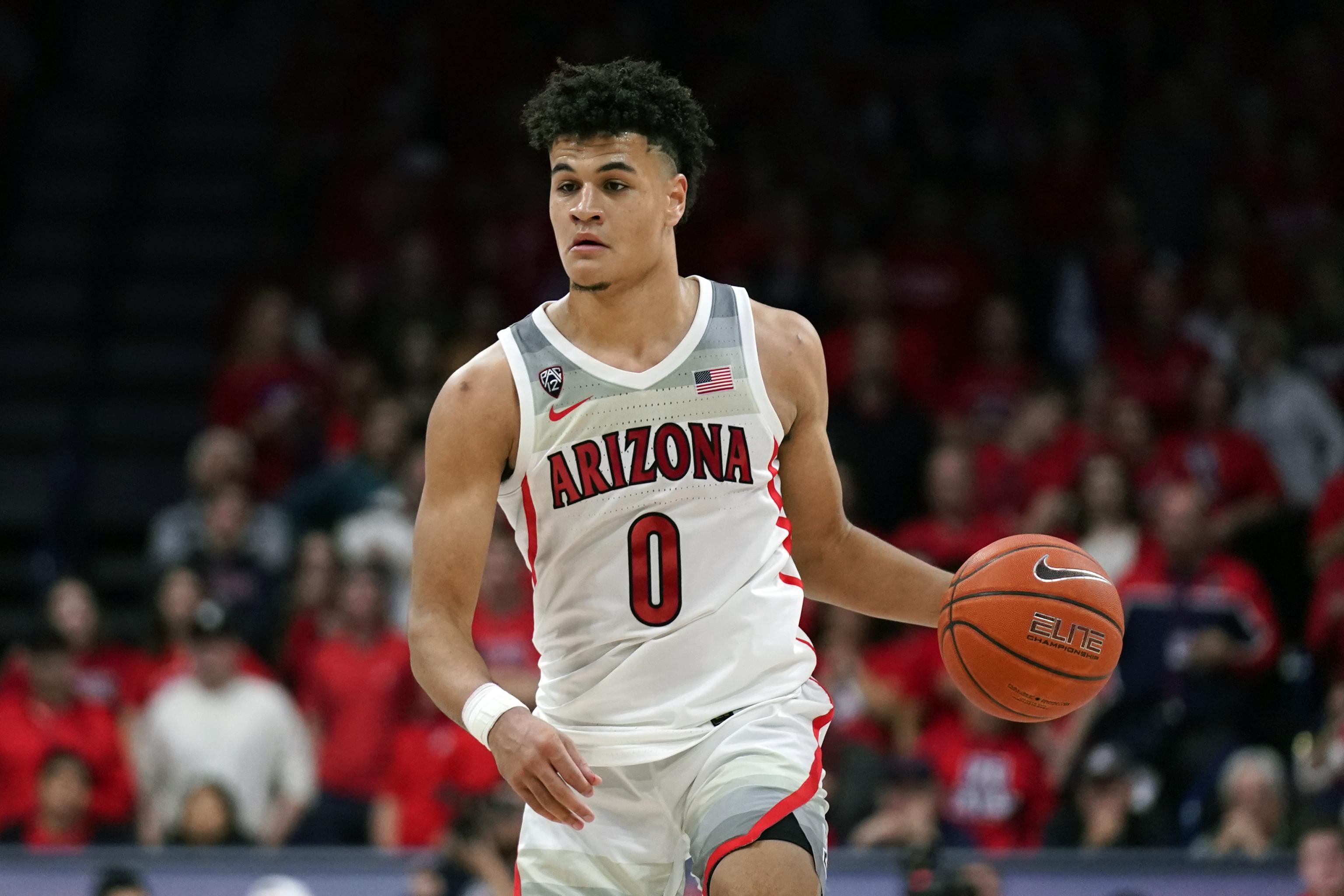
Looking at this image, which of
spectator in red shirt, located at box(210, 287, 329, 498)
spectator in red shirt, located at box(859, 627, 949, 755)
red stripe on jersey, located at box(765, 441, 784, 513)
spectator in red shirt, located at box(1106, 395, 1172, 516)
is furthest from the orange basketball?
spectator in red shirt, located at box(210, 287, 329, 498)

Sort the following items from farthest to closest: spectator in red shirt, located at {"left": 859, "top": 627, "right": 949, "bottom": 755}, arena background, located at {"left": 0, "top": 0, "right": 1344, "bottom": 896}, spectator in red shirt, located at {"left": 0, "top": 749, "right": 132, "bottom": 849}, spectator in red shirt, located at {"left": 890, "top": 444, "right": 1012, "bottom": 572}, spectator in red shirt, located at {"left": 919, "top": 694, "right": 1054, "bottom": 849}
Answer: spectator in red shirt, located at {"left": 890, "top": 444, "right": 1012, "bottom": 572}
spectator in red shirt, located at {"left": 859, "top": 627, "right": 949, "bottom": 755}
spectator in red shirt, located at {"left": 0, "top": 749, "right": 132, "bottom": 849}
spectator in red shirt, located at {"left": 919, "top": 694, "right": 1054, "bottom": 849}
arena background, located at {"left": 0, "top": 0, "right": 1344, "bottom": 896}

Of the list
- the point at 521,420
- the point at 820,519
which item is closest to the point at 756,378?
the point at 820,519

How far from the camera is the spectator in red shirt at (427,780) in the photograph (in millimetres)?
8273

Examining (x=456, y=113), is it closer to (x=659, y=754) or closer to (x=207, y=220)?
(x=207, y=220)

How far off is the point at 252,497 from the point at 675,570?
6.65m

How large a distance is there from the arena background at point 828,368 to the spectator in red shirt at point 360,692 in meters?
0.02

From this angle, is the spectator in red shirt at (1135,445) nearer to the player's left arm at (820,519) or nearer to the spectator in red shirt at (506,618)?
the spectator in red shirt at (506,618)

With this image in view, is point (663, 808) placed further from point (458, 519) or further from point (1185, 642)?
point (1185, 642)

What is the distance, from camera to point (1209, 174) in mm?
11539

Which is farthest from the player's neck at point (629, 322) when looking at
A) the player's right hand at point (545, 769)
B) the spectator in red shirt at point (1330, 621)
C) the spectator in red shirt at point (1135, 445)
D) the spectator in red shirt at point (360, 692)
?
the spectator in red shirt at point (1135, 445)

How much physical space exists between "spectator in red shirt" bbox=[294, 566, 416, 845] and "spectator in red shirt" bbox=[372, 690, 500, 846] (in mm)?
145

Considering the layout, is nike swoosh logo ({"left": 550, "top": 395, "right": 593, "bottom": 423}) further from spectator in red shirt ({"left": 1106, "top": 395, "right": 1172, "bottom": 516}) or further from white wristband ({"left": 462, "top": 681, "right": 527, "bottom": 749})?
spectator in red shirt ({"left": 1106, "top": 395, "right": 1172, "bottom": 516})

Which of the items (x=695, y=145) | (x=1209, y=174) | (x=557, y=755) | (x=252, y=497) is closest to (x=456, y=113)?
(x=252, y=497)

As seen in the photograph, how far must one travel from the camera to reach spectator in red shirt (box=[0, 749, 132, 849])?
325 inches
